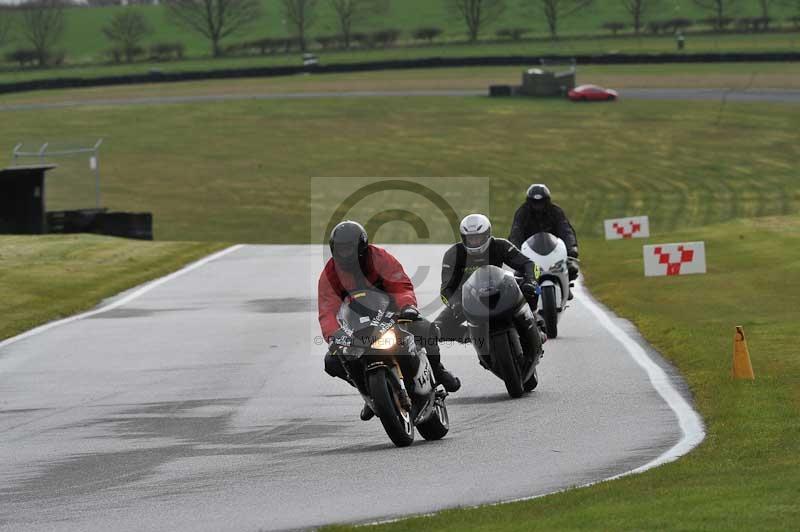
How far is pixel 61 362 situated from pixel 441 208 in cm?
3537

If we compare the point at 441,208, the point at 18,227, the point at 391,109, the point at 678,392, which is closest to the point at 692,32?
the point at 391,109

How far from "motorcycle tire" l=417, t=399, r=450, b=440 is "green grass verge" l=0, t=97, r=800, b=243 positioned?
31496 mm

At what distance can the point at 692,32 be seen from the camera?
104 meters

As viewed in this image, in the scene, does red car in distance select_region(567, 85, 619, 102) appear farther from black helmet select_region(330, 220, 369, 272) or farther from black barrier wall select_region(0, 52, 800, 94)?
black helmet select_region(330, 220, 369, 272)

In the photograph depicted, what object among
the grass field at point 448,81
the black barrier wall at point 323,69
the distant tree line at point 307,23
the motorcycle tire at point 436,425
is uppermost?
the distant tree line at point 307,23

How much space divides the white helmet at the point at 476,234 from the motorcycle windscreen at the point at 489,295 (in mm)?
453

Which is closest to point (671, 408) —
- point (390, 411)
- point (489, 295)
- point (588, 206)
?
point (489, 295)

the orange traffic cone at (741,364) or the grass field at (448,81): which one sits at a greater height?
the grass field at (448,81)

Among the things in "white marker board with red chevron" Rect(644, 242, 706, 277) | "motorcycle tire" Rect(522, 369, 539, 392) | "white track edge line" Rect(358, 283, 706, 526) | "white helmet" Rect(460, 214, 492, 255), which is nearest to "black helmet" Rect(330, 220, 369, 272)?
"white track edge line" Rect(358, 283, 706, 526)

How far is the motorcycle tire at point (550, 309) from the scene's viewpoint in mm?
16438

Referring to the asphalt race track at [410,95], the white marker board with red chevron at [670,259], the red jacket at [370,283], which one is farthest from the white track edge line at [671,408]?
the asphalt race track at [410,95]

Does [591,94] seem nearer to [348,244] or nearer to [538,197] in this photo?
[538,197]

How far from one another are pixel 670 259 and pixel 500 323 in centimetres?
1316

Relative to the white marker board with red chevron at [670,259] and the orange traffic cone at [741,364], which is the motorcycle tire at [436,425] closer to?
the orange traffic cone at [741,364]
